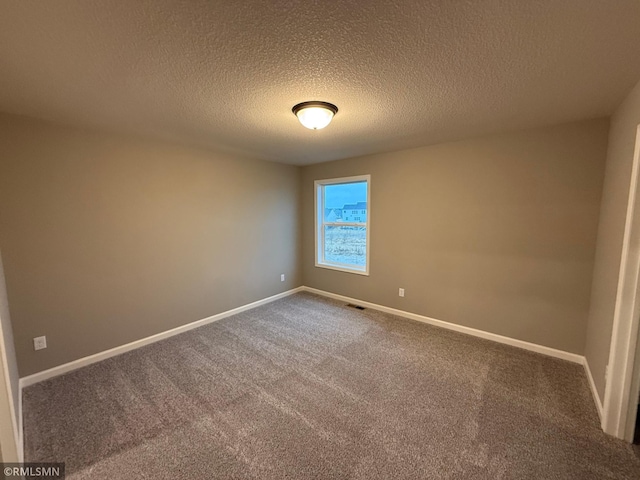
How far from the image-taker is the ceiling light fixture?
78.2 inches

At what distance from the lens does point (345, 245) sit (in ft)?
14.6

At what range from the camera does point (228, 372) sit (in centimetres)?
246

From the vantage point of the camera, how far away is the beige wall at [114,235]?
226 cm

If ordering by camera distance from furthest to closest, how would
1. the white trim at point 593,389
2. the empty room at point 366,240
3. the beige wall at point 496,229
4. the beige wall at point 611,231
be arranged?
the beige wall at point 496,229 → the white trim at point 593,389 → the beige wall at point 611,231 → the empty room at point 366,240

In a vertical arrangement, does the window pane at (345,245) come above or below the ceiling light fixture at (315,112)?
below

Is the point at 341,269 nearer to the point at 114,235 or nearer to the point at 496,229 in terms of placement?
the point at 496,229

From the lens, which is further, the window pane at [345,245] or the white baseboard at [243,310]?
the window pane at [345,245]

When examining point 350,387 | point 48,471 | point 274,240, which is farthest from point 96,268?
point 350,387

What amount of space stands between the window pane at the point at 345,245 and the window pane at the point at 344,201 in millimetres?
175

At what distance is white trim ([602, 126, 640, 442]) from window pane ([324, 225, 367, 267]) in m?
2.71

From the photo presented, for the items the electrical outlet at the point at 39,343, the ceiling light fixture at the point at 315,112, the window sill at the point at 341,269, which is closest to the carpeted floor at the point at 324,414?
the electrical outlet at the point at 39,343

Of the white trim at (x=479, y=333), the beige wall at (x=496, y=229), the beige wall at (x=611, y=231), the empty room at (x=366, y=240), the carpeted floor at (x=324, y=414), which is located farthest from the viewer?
the white trim at (x=479, y=333)

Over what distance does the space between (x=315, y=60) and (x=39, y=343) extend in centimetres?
327

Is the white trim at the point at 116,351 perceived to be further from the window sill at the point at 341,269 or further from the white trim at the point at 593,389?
the white trim at the point at 593,389
